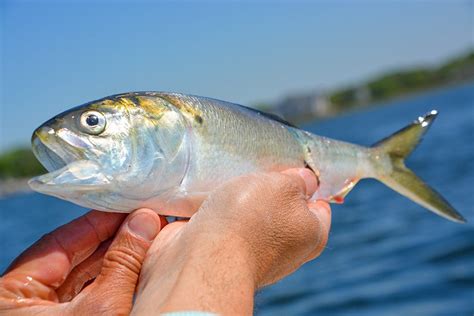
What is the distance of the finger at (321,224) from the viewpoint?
153 inches

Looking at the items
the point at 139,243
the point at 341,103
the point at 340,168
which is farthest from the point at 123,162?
the point at 341,103

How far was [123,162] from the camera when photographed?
3.43 metres

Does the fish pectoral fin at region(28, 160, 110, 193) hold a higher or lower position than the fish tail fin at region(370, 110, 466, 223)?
higher

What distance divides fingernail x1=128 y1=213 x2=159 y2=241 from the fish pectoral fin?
259 millimetres

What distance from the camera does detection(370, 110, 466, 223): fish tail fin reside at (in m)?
4.78

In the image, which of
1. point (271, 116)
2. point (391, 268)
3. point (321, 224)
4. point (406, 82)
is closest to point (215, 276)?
point (321, 224)

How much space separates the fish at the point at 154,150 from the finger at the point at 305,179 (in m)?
0.11

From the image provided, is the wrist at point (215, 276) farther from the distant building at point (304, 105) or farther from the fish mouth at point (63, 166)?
the distant building at point (304, 105)

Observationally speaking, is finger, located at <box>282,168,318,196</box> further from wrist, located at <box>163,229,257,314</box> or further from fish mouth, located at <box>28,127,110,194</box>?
fish mouth, located at <box>28,127,110,194</box>

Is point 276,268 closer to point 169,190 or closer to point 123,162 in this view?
point 169,190

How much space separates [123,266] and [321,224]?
4.35 feet

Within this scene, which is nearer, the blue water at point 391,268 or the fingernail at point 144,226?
the fingernail at point 144,226

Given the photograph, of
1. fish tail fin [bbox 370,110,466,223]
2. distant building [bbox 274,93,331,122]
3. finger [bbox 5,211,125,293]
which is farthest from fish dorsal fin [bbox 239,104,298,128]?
distant building [bbox 274,93,331,122]

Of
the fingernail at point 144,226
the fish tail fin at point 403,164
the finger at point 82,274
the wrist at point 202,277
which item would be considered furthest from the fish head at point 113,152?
the fish tail fin at point 403,164
